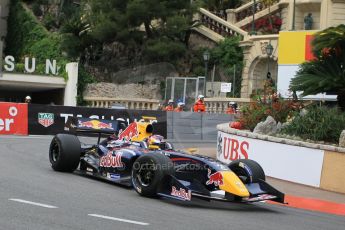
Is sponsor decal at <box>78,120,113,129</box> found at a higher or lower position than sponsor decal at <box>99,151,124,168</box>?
higher

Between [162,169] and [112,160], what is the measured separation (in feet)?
6.10

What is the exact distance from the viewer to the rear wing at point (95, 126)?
47.3ft

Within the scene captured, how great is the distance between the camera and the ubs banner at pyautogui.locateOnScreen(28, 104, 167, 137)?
26188 millimetres

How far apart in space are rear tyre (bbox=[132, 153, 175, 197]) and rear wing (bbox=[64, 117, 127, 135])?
3170 mm

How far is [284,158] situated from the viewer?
15.9 m

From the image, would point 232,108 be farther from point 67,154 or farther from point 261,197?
point 261,197

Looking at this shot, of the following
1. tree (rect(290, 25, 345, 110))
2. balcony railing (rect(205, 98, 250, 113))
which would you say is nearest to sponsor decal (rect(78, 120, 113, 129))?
tree (rect(290, 25, 345, 110))

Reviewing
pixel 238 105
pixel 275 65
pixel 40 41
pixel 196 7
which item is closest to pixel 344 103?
pixel 238 105

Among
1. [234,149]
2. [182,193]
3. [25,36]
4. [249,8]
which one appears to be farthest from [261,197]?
[25,36]

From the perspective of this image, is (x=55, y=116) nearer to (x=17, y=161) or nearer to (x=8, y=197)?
(x=17, y=161)

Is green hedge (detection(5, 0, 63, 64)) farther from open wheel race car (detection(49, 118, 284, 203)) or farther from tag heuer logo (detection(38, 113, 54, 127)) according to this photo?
open wheel race car (detection(49, 118, 284, 203))

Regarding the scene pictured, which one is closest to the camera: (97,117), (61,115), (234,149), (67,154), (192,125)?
(67,154)

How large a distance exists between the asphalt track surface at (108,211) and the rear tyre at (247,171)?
50cm

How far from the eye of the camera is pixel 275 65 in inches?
1468
